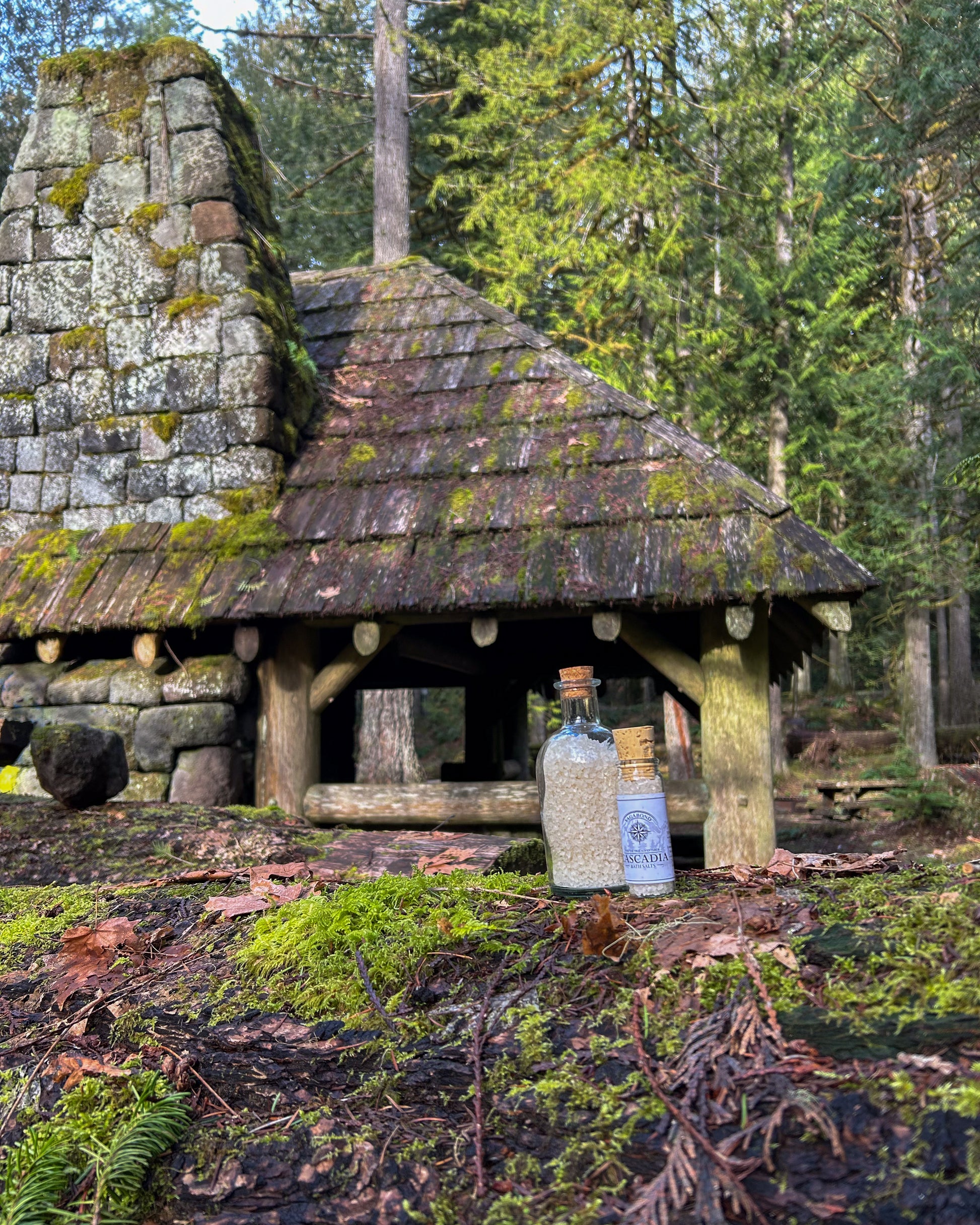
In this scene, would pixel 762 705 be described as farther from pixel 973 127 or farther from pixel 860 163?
pixel 860 163

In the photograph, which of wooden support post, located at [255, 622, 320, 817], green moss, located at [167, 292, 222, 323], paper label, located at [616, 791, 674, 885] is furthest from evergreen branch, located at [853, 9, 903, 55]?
paper label, located at [616, 791, 674, 885]

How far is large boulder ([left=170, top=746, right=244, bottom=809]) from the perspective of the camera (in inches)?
225

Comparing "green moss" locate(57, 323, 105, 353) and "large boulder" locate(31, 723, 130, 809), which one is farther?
"green moss" locate(57, 323, 105, 353)

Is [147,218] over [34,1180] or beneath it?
over

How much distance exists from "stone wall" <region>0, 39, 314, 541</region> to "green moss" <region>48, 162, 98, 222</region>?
1 cm

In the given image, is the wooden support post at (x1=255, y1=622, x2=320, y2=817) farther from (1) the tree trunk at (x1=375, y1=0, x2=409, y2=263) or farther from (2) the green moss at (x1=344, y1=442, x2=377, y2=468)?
(1) the tree trunk at (x1=375, y1=0, x2=409, y2=263)

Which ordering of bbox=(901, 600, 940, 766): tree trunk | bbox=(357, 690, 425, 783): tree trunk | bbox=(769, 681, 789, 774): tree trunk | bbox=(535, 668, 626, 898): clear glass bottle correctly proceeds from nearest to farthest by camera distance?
bbox=(535, 668, 626, 898): clear glass bottle → bbox=(357, 690, 425, 783): tree trunk → bbox=(769, 681, 789, 774): tree trunk → bbox=(901, 600, 940, 766): tree trunk

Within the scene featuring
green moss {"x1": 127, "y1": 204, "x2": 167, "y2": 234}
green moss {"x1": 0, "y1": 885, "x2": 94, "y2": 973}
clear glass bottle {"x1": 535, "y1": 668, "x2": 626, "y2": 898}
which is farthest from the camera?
green moss {"x1": 127, "y1": 204, "x2": 167, "y2": 234}

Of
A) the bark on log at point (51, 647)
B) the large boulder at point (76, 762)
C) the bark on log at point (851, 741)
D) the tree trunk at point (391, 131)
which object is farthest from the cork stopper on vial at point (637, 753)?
the bark on log at point (851, 741)

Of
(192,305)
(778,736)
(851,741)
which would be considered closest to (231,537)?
(192,305)

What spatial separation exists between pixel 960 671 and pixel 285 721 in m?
16.6

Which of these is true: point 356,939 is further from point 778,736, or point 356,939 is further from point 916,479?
point 916,479

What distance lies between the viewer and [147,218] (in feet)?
22.4

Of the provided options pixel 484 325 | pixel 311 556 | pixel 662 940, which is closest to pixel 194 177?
pixel 484 325
